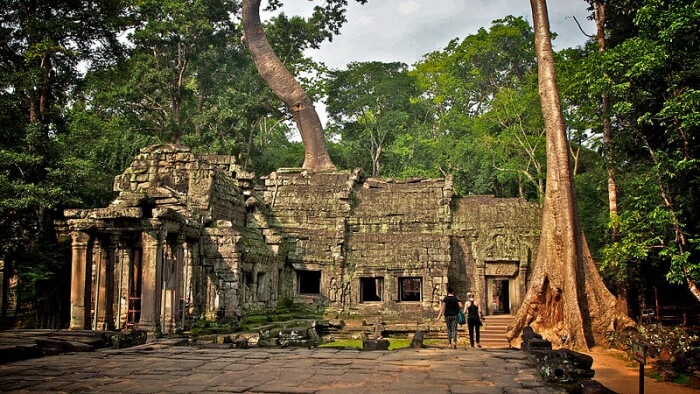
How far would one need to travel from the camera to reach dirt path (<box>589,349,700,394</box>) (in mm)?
10789

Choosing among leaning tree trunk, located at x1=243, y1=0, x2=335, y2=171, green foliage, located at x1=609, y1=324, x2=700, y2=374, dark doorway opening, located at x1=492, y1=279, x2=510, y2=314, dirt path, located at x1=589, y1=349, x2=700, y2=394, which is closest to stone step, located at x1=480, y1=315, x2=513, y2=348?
dirt path, located at x1=589, y1=349, x2=700, y2=394

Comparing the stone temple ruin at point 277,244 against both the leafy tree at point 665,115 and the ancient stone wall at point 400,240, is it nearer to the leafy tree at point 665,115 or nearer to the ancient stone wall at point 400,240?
the ancient stone wall at point 400,240

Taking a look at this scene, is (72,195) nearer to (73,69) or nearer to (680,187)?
(73,69)

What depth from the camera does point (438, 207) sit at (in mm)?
23031

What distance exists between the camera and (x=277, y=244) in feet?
67.8

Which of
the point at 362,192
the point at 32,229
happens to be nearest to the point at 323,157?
the point at 362,192

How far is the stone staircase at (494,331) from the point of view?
17781mm

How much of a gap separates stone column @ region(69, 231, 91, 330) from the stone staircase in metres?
10.5

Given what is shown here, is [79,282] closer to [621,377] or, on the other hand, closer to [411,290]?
[621,377]

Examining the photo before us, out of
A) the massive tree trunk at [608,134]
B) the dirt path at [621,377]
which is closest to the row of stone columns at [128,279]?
the dirt path at [621,377]

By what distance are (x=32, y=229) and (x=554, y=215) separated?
16021mm

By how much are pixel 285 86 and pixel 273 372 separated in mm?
22750

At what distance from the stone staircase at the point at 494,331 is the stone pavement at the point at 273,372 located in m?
7.15

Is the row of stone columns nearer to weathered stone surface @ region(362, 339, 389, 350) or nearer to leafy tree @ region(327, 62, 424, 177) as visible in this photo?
weathered stone surface @ region(362, 339, 389, 350)
